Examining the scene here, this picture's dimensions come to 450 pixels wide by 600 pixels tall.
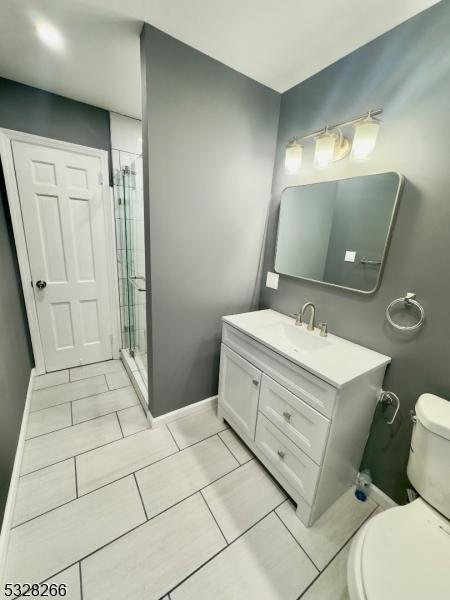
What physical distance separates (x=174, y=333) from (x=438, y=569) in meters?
1.53

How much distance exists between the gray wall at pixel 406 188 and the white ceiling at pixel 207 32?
12cm

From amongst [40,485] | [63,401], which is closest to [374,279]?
[40,485]

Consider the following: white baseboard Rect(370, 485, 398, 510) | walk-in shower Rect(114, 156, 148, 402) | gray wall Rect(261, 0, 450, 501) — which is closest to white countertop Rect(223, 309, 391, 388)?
gray wall Rect(261, 0, 450, 501)

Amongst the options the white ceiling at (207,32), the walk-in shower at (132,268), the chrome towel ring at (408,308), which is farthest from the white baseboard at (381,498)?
the white ceiling at (207,32)

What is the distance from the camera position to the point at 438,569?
2.51ft

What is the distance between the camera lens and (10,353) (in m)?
1.58

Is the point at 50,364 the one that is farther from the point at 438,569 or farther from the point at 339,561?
the point at 438,569

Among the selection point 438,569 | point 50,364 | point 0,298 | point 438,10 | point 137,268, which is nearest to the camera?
point 438,569

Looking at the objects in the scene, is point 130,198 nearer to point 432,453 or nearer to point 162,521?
point 162,521

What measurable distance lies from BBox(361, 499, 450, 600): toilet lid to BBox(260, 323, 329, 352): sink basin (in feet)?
2.50

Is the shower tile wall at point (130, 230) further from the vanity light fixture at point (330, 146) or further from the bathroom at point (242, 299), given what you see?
the vanity light fixture at point (330, 146)

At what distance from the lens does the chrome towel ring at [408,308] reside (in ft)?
3.77

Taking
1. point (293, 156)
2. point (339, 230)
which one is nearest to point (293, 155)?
point (293, 156)

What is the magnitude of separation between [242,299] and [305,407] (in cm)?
101
